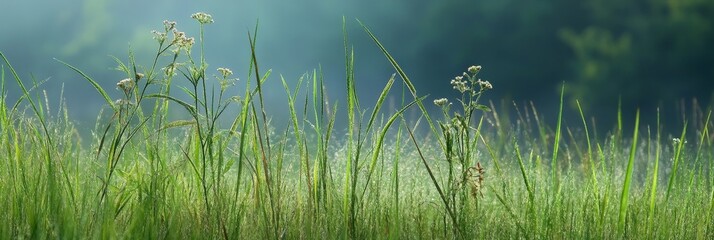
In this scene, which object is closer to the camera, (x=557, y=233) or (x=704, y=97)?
(x=557, y=233)

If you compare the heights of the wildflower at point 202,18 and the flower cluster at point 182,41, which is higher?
the wildflower at point 202,18

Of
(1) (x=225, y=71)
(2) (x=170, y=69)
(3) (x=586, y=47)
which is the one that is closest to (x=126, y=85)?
(2) (x=170, y=69)

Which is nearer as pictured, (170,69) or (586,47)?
(170,69)

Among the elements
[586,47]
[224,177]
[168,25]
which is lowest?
[224,177]

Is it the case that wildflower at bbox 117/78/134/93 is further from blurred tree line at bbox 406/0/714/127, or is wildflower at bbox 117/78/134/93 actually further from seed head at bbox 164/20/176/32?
blurred tree line at bbox 406/0/714/127

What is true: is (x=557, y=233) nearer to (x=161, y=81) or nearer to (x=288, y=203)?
(x=288, y=203)

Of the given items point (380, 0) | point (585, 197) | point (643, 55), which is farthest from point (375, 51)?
point (585, 197)

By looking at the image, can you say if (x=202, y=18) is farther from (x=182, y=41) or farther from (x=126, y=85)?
(x=126, y=85)

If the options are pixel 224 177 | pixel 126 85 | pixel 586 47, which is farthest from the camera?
pixel 586 47

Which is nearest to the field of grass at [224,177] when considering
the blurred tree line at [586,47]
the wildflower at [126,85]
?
the wildflower at [126,85]

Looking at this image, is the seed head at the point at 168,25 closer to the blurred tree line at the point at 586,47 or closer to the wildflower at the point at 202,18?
the wildflower at the point at 202,18

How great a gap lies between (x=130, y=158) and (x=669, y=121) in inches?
594

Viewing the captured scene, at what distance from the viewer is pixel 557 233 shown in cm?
220

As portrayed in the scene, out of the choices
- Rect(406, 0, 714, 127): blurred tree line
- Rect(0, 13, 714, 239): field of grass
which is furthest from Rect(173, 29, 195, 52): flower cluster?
Rect(406, 0, 714, 127): blurred tree line
